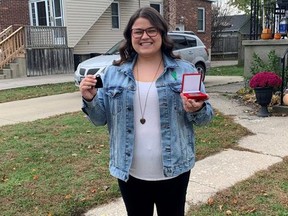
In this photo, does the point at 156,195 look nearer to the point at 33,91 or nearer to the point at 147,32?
the point at 147,32

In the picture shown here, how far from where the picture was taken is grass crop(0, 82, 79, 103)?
10.2m

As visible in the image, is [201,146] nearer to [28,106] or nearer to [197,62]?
[28,106]

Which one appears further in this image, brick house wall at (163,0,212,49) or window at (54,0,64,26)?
brick house wall at (163,0,212,49)

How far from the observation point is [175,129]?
6.57 feet

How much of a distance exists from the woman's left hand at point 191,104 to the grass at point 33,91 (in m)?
8.72

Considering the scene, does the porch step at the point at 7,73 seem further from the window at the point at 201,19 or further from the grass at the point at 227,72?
the window at the point at 201,19

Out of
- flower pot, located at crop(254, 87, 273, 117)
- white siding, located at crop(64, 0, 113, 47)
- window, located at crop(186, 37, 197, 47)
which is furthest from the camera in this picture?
white siding, located at crop(64, 0, 113, 47)

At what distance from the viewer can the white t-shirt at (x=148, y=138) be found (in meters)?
2.00

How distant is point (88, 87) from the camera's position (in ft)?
6.37

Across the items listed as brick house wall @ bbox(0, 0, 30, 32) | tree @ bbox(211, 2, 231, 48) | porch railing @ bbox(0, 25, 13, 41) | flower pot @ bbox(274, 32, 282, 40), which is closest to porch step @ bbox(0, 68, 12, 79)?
porch railing @ bbox(0, 25, 13, 41)

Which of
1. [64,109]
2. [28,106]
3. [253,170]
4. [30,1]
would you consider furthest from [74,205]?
[30,1]

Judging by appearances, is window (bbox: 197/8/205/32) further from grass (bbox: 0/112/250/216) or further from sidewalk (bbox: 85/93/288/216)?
sidewalk (bbox: 85/93/288/216)

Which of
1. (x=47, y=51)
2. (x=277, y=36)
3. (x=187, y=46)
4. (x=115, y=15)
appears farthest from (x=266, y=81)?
(x=115, y=15)

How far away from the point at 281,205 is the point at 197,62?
886 cm
